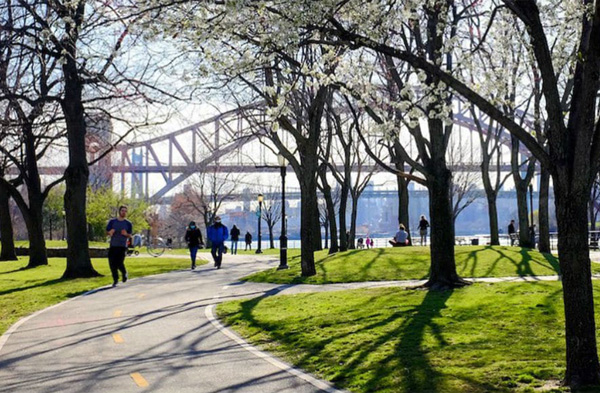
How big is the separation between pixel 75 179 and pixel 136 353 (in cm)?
1164

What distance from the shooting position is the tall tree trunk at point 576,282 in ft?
19.9

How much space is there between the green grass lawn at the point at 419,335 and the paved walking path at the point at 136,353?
1.49 ft

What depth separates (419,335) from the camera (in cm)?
871

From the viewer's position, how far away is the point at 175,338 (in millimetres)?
9156

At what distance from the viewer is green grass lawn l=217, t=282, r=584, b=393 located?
257 inches

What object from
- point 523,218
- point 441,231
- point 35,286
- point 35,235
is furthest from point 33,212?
point 523,218

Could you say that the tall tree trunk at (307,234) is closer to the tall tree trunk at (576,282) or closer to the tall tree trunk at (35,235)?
the tall tree trunk at (35,235)

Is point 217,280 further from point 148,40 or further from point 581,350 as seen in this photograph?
point 581,350

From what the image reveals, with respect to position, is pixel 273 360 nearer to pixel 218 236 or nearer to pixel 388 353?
pixel 388 353

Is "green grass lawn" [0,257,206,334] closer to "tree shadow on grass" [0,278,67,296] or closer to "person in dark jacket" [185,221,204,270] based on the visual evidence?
"tree shadow on grass" [0,278,67,296]

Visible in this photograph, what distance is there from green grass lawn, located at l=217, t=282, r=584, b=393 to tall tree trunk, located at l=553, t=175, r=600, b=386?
353mm

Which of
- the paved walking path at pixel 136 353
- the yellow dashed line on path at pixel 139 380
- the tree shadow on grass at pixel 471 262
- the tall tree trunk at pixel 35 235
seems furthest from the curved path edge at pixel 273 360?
the tall tree trunk at pixel 35 235

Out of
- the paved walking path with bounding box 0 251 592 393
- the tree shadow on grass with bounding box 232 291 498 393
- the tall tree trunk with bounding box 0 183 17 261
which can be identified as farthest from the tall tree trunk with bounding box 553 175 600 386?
the tall tree trunk with bounding box 0 183 17 261

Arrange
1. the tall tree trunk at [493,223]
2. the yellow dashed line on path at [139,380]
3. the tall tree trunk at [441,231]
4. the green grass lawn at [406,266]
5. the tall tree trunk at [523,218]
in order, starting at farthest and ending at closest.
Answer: the tall tree trunk at [493,223], the tall tree trunk at [523,218], the green grass lawn at [406,266], the tall tree trunk at [441,231], the yellow dashed line on path at [139,380]
